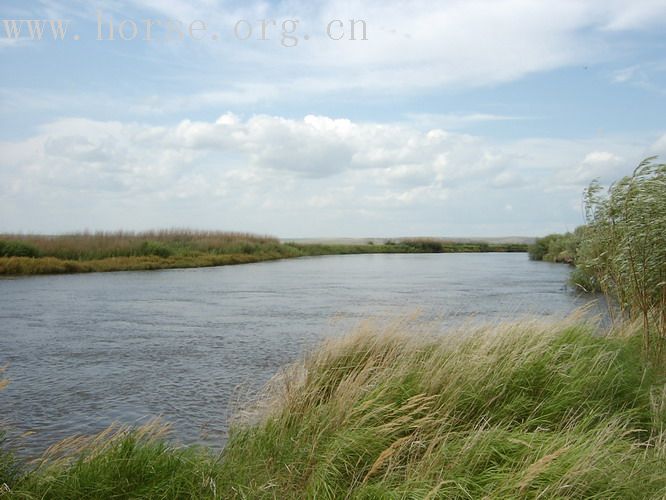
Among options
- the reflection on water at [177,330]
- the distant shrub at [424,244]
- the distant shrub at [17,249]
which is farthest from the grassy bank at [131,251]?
the distant shrub at [424,244]

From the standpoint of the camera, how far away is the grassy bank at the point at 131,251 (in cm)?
3088

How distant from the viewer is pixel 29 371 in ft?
33.4

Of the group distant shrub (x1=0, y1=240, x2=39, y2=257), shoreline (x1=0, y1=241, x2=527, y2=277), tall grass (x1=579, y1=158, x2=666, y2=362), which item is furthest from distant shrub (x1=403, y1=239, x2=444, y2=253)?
tall grass (x1=579, y1=158, x2=666, y2=362)

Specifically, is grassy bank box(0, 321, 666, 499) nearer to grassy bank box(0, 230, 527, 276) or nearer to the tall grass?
the tall grass

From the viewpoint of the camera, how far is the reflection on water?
800 cm

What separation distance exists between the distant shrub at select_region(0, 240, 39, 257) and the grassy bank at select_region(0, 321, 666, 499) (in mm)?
28217

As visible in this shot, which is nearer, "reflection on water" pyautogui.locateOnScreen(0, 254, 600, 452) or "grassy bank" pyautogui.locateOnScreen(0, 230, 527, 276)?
"reflection on water" pyautogui.locateOnScreen(0, 254, 600, 452)

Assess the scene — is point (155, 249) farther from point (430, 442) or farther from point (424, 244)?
point (424, 244)

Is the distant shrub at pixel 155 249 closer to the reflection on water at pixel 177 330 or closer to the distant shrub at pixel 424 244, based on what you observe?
the reflection on water at pixel 177 330

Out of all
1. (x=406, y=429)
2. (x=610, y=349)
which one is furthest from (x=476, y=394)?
(x=610, y=349)

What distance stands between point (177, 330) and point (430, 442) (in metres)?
11.0

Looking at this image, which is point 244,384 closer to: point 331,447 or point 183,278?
point 331,447

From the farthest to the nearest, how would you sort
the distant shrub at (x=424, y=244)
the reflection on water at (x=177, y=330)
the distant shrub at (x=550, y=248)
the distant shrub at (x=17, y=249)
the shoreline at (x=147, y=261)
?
the distant shrub at (x=424, y=244) → the distant shrub at (x=550, y=248) → the distant shrub at (x=17, y=249) → the shoreline at (x=147, y=261) → the reflection on water at (x=177, y=330)

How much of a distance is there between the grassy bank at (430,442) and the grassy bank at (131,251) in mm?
26986
